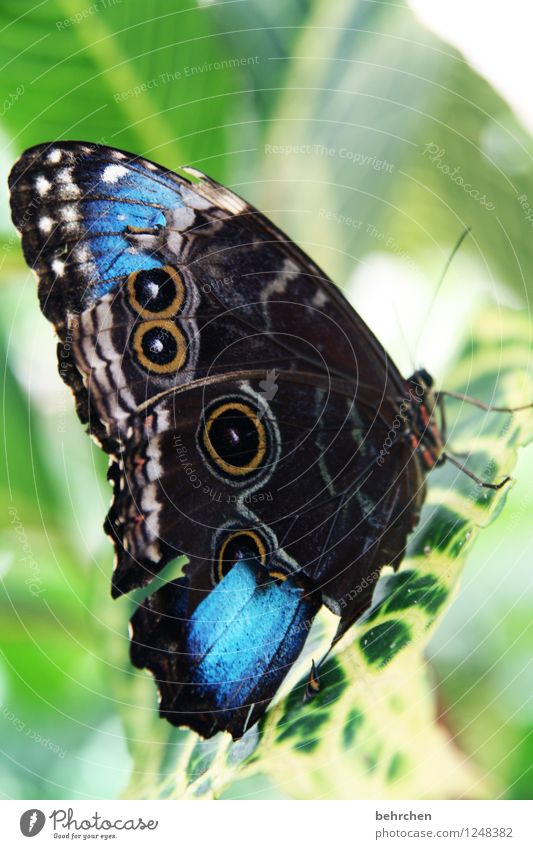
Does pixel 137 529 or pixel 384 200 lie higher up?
pixel 384 200

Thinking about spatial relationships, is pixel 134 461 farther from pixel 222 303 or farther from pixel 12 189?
pixel 12 189

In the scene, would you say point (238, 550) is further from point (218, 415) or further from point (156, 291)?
point (156, 291)

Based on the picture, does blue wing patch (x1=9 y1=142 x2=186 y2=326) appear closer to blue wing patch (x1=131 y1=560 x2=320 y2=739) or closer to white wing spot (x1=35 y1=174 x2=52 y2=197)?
white wing spot (x1=35 y1=174 x2=52 y2=197)

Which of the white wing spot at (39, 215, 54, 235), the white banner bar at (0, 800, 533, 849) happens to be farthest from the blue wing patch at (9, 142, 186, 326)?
the white banner bar at (0, 800, 533, 849)

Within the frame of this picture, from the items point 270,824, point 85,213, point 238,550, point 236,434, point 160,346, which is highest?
point 85,213

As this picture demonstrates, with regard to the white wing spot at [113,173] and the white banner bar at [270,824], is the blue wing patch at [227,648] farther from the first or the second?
the white wing spot at [113,173]

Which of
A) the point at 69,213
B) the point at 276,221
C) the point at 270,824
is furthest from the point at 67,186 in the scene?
the point at 270,824

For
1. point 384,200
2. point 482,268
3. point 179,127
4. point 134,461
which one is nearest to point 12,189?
point 179,127
